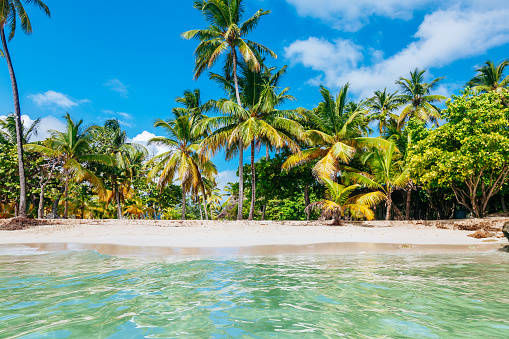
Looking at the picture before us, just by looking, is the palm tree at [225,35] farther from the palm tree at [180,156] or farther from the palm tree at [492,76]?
the palm tree at [492,76]

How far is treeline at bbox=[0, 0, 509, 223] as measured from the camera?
14422mm

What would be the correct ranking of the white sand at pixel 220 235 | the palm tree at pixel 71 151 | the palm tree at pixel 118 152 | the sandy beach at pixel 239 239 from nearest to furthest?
1. the sandy beach at pixel 239 239
2. the white sand at pixel 220 235
3. the palm tree at pixel 71 151
4. the palm tree at pixel 118 152

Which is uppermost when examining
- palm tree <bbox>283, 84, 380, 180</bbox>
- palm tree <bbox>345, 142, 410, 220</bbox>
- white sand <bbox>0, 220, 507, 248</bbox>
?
palm tree <bbox>283, 84, 380, 180</bbox>

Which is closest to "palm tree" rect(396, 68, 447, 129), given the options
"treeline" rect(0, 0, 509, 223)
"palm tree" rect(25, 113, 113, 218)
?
"treeline" rect(0, 0, 509, 223)

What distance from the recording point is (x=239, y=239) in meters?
9.73

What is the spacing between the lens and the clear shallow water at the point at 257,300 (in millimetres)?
2346

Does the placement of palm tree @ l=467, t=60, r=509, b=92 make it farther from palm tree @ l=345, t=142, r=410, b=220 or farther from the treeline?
palm tree @ l=345, t=142, r=410, b=220

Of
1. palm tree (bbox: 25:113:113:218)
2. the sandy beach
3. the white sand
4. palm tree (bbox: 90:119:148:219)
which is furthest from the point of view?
palm tree (bbox: 90:119:148:219)

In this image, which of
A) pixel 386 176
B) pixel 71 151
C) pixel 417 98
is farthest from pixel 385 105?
pixel 71 151

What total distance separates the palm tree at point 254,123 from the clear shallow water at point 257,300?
37.7ft

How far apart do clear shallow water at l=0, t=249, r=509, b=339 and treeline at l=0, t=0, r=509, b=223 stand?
8835 millimetres

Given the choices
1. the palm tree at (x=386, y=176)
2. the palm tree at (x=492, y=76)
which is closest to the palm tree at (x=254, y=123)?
the palm tree at (x=386, y=176)

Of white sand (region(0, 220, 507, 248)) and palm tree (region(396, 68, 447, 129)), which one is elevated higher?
palm tree (region(396, 68, 447, 129))

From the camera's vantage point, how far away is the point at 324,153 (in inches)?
745
